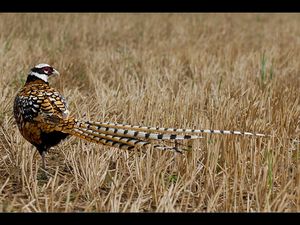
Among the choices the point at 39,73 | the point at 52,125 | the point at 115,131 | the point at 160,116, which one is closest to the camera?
the point at 115,131

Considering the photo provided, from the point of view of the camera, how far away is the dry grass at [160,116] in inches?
146

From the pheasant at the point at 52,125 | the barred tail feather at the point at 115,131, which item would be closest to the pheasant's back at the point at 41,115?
the pheasant at the point at 52,125

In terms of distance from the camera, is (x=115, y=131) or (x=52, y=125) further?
(x=52, y=125)

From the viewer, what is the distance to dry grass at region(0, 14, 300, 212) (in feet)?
12.1

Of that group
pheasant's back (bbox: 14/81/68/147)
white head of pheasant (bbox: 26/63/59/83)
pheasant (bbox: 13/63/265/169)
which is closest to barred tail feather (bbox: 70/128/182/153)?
pheasant (bbox: 13/63/265/169)

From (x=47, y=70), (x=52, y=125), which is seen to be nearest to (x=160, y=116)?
(x=47, y=70)

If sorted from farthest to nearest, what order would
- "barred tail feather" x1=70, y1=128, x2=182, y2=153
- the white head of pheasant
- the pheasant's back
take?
1. the white head of pheasant
2. the pheasant's back
3. "barred tail feather" x1=70, y1=128, x2=182, y2=153

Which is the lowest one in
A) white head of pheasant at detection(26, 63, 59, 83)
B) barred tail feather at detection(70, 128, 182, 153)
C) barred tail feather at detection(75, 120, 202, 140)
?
barred tail feather at detection(70, 128, 182, 153)

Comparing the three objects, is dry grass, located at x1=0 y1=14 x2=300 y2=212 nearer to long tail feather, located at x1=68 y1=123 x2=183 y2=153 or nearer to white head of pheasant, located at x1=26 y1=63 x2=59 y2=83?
long tail feather, located at x1=68 y1=123 x2=183 y2=153

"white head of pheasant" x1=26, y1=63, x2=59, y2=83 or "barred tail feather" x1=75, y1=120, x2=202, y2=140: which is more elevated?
"white head of pheasant" x1=26, y1=63, x2=59, y2=83

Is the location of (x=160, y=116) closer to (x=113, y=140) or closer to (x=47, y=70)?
(x=47, y=70)

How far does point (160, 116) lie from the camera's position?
535 cm

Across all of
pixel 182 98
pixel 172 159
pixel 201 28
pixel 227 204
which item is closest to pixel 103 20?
pixel 201 28

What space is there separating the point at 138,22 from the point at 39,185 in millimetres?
10024
